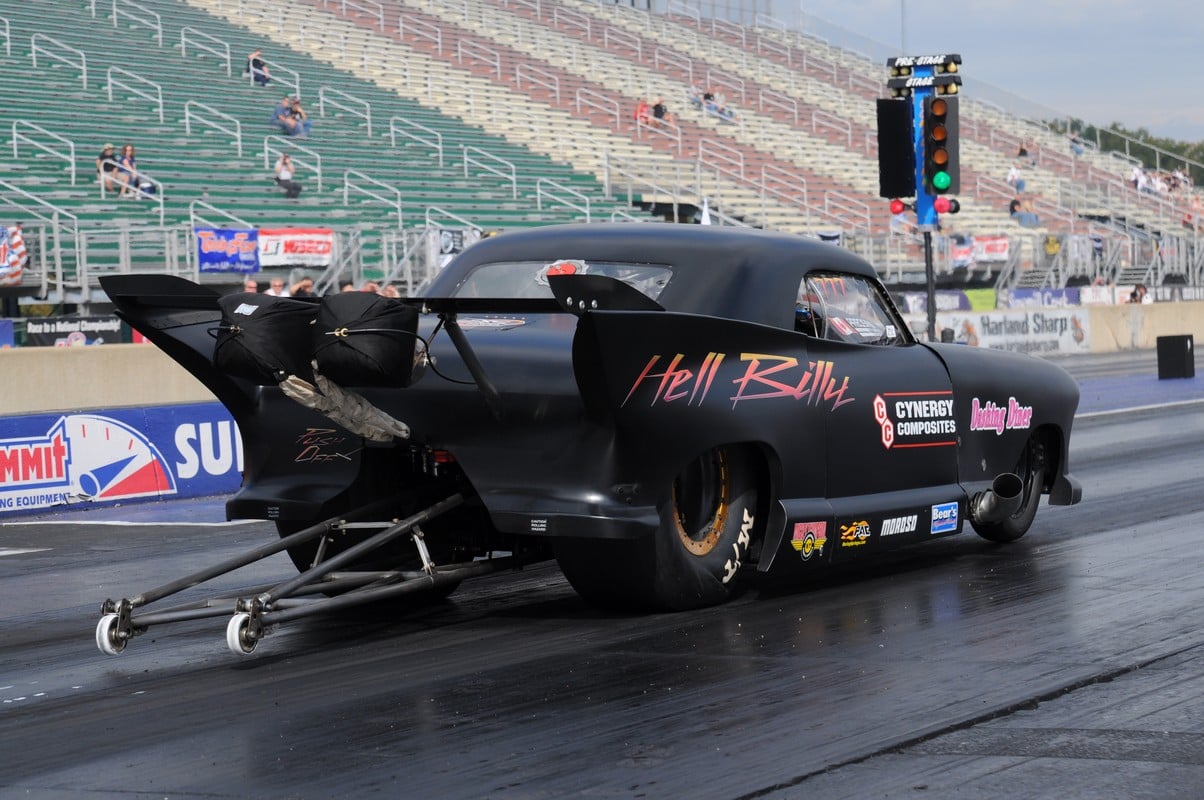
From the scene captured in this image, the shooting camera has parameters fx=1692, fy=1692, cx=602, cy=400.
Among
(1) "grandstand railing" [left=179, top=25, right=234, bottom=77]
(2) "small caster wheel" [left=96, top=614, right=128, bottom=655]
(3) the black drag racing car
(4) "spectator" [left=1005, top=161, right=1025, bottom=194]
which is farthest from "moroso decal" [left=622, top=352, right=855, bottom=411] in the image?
(4) "spectator" [left=1005, top=161, right=1025, bottom=194]

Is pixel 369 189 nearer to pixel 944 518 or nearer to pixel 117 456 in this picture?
pixel 117 456

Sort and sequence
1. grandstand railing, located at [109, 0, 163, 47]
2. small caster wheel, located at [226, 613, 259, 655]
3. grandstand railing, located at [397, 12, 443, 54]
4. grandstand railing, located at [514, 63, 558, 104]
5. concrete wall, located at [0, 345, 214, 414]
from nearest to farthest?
small caster wheel, located at [226, 613, 259, 655] → concrete wall, located at [0, 345, 214, 414] → grandstand railing, located at [109, 0, 163, 47] → grandstand railing, located at [514, 63, 558, 104] → grandstand railing, located at [397, 12, 443, 54]

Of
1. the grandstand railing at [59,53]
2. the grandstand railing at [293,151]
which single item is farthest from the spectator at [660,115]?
the grandstand railing at [59,53]

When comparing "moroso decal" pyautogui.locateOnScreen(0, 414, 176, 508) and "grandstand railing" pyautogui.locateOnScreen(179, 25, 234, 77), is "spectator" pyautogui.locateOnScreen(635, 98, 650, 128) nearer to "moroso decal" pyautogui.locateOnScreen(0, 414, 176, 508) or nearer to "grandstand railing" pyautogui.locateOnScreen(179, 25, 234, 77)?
"grandstand railing" pyautogui.locateOnScreen(179, 25, 234, 77)

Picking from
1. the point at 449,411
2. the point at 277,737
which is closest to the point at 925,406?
the point at 449,411

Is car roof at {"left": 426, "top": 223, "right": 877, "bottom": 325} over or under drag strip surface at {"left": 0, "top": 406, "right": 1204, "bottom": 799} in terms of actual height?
over

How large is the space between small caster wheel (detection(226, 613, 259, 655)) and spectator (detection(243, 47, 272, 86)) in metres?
34.0

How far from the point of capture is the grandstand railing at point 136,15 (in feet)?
133

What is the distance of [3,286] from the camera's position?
2423 centimetres

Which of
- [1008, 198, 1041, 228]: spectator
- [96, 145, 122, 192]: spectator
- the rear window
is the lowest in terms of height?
the rear window

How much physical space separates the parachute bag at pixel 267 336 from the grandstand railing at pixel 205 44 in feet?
110

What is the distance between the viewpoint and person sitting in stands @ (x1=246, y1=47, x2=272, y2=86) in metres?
38.8

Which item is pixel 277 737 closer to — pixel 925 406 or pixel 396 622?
pixel 396 622

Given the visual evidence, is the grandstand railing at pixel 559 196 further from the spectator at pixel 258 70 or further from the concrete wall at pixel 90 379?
the concrete wall at pixel 90 379
